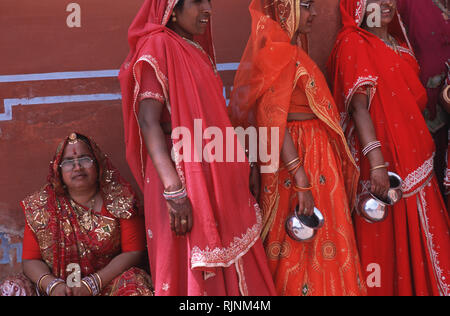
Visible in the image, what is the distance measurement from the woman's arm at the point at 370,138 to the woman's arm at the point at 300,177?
0.51m

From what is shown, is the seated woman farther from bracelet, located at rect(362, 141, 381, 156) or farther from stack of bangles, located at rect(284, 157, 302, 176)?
bracelet, located at rect(362, 141, 381, 156)

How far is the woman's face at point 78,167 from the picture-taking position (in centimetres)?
365

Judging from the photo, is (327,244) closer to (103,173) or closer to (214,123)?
(214,123)

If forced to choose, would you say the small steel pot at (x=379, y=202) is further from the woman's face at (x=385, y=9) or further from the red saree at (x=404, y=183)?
the woman's face at (x=385, y=9)

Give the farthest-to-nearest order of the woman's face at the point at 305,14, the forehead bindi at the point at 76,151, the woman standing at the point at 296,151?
the forehead bindi at the point at 76,151, the woman's face at the point at 305,14, the woman standing at the point at 296,151

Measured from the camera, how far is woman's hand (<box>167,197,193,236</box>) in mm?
2910

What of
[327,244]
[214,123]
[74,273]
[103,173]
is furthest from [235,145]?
[74,273]

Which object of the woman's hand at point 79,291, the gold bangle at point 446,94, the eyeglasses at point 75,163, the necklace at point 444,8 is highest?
the necklace at point 444,8

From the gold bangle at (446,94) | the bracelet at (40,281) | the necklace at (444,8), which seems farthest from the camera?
the necklace at (444,8)

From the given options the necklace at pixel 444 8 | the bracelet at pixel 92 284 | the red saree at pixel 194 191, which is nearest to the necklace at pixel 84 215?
the bracelet at pixel 92 284

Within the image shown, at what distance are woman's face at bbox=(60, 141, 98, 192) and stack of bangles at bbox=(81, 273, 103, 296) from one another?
61cm

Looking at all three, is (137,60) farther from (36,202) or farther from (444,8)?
(444,8)

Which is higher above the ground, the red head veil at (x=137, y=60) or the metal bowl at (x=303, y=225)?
the red head veil at (x=137, y=60)

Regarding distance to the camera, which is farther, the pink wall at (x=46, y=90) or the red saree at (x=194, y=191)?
the pink wall at (x=46, y=90)
